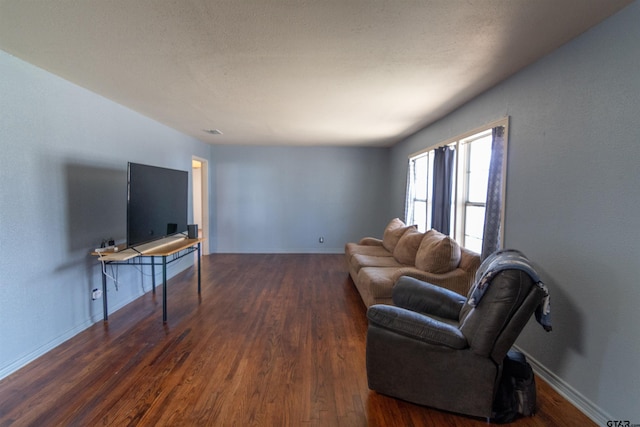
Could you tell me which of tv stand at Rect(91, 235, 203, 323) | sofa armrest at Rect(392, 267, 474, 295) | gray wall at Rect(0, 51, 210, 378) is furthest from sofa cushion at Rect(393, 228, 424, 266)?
gray wall at Rect(0, 51, 210, 378)

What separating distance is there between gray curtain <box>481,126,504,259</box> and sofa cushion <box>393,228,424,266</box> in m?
1.01

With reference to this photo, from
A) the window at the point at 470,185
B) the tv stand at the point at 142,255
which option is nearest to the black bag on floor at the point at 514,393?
the window at the point at 470,185

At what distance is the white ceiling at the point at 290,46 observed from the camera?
5.28 feet

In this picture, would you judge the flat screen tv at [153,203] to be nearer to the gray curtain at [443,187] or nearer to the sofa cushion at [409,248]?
the sofa cushion at [409,248]

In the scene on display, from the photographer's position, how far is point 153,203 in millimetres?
3270

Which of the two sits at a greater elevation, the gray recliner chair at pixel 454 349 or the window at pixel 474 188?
the window at pixel 474 188

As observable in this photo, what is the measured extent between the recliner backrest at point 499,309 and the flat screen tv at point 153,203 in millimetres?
3007

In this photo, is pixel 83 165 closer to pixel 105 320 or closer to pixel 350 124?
pixel 105 320

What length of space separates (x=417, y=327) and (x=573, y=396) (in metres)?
1.11

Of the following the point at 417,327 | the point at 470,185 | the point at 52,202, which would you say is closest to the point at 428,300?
the point at 417,327

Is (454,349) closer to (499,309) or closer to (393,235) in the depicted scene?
(499,309)

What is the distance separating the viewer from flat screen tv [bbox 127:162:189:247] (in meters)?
2.92

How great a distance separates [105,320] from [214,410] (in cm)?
205

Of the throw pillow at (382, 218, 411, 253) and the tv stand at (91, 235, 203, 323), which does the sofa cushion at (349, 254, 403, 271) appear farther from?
the tv stand at (91, 235, 203, 323)
